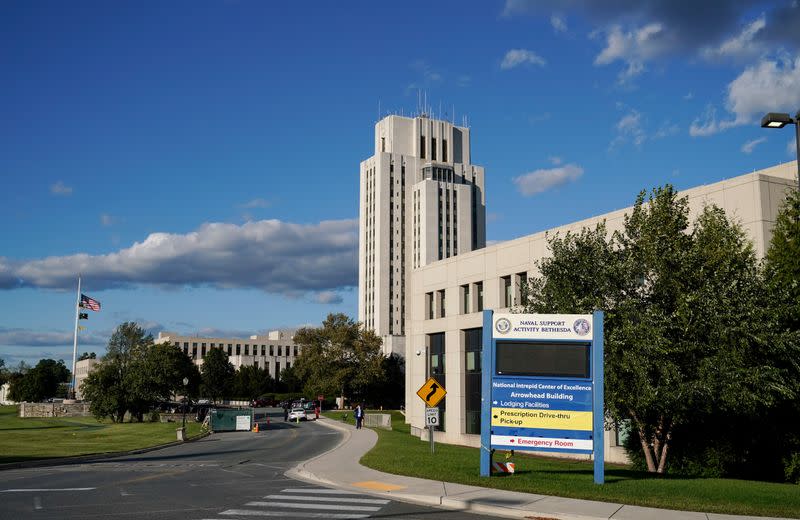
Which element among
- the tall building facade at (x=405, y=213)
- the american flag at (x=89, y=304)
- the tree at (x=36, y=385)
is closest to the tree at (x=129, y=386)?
the american flag at (x=89, y=304)

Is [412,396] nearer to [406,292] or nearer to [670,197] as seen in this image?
[670,197]

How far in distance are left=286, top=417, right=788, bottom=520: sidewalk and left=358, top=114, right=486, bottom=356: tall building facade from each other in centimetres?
13193

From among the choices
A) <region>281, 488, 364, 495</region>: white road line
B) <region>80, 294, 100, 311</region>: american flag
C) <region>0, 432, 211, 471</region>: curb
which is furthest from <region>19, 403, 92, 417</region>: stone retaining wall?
<region>281, 488, 364, 495</region>: white road line

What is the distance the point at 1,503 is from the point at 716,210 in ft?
73.5

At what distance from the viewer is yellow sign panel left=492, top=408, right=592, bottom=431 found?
777 inches

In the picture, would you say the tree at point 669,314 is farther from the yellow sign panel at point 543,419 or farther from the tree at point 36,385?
the tree at point 36,385

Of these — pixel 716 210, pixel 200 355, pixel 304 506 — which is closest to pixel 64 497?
pixel 304 506

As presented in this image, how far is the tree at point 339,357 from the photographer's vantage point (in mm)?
98250

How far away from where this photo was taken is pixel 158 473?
2359 centimetres

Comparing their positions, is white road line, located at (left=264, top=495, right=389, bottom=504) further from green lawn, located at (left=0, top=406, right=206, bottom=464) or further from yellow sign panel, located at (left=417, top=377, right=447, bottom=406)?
green lawn, located at (left=0, top=406, right=206, bottom=464)

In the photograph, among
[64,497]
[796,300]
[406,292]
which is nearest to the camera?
[64,497]

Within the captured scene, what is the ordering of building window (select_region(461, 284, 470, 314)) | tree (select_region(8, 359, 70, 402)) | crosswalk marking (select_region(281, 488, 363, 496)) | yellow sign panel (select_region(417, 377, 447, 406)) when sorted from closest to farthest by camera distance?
crosswalk marking (select_region(281, 488, 363, 496)) → yellow sign panel (select_region(417, 377, 447, 406)) → building window (select_region(461, 284, 470, 314)) → tree (select_region(8, 359, 70, 402))

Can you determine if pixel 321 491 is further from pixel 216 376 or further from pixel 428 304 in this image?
pixel 216 376

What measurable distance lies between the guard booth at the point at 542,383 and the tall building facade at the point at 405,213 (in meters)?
133
